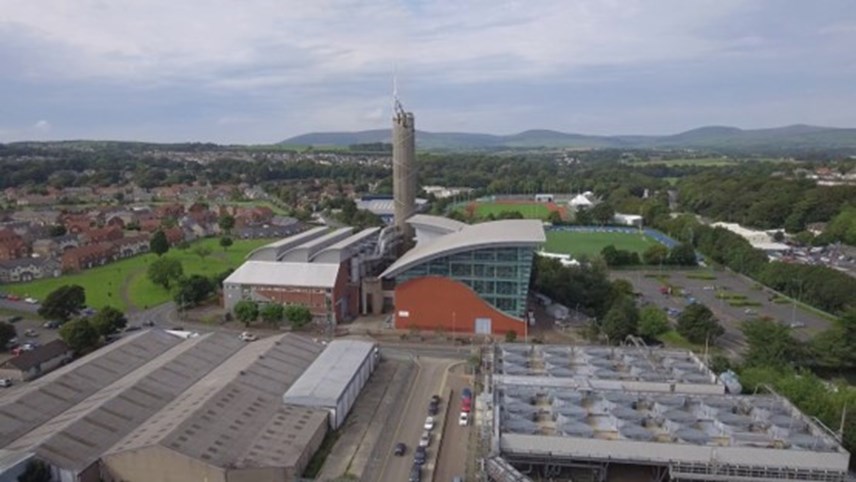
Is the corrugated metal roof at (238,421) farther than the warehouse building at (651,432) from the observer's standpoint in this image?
Yes

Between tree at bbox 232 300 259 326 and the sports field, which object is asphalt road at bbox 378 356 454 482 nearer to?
tree at bbox 232 300 259 326

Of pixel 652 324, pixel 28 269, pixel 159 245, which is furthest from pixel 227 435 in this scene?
pixel 159 245

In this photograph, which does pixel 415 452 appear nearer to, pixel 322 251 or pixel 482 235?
pixel 482 235

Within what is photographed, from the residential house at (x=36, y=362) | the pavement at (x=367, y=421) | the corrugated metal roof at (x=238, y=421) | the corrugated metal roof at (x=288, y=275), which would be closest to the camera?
the corrugated metal roof at (x=238, y=421)

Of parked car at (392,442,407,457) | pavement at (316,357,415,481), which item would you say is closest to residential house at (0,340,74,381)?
pavement at (316,357,415,481)

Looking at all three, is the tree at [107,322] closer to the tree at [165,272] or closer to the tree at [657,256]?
the tree at [165,272]

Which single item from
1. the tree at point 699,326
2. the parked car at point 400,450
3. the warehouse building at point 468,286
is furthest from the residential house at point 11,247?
the tree at point 699,326

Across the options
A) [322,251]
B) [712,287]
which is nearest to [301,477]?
[322,251]
